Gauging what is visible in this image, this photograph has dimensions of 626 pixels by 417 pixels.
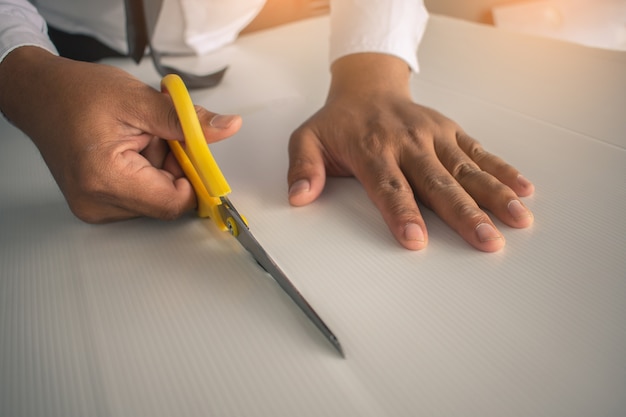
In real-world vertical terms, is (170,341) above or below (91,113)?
below

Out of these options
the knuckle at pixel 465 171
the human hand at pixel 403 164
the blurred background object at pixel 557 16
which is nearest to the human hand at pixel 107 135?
the human hand at pixel 403 164

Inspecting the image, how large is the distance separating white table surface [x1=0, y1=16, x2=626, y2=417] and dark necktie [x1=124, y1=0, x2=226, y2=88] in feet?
0.79

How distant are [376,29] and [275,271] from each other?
477mm

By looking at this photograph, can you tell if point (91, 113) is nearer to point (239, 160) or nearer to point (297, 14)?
point (239, 160)

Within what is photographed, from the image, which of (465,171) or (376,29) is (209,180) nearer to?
(465,171)

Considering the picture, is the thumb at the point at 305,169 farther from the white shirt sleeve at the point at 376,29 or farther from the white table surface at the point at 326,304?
the white shirt sleeve at the point at 376,29

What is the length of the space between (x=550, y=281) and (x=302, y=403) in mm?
238

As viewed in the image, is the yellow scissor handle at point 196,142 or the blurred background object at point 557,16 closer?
the yellow scissor handle at point 196,142

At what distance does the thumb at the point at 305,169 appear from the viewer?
19.8 inches

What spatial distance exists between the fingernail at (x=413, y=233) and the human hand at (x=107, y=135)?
0.20 m

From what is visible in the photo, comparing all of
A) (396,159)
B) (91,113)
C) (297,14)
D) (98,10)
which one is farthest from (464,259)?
(297,14)

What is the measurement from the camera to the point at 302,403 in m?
0.31

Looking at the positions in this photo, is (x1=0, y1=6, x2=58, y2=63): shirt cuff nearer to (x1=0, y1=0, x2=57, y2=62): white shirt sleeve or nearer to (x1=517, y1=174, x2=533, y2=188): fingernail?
(x1=0, y1=0, x2=57, y2=62): white shirt sleeve

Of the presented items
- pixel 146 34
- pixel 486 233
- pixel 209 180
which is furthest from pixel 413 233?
pixel 146 34
